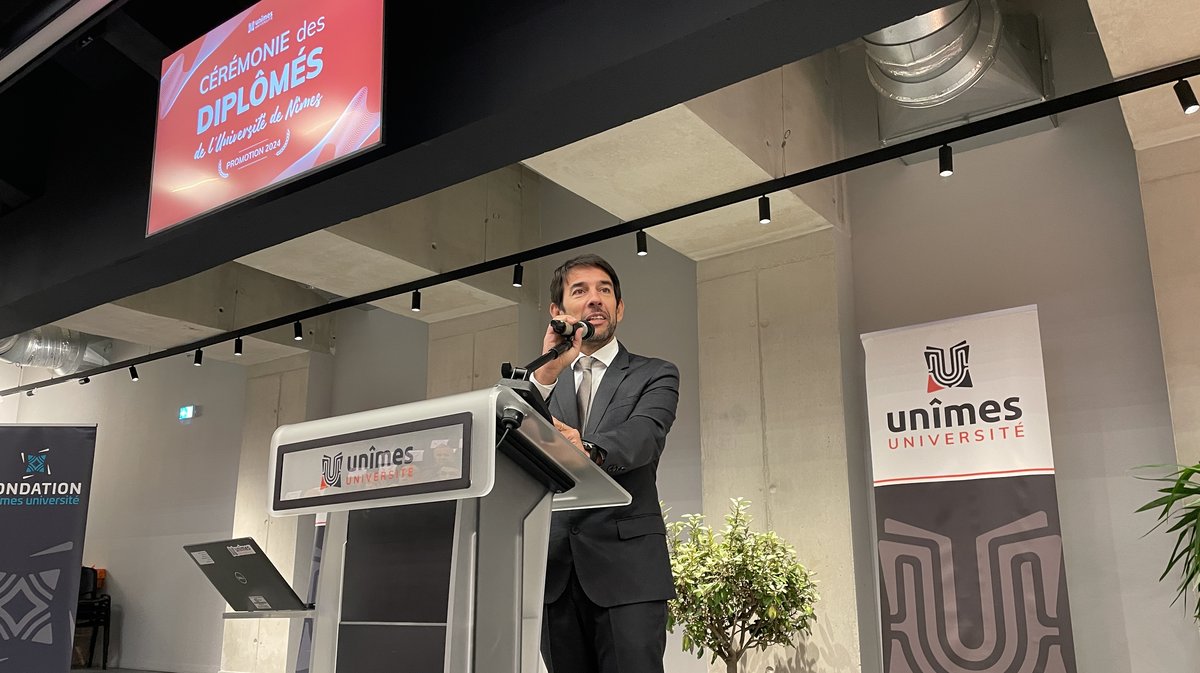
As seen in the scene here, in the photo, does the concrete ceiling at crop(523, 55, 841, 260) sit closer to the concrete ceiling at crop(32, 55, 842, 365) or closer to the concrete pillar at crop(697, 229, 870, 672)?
the concrete ceiling at crop(32, 55, 842, 365)

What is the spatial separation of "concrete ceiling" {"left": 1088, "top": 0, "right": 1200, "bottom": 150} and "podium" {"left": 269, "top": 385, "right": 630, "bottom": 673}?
269 centimetres

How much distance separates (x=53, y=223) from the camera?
448cm

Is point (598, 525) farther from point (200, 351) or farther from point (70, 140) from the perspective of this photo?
point (200, 351)

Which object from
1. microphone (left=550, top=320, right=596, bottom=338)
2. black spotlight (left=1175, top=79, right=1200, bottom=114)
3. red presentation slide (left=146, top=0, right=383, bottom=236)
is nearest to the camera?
microphone (left=550, top=320, right=596, bottom=338)

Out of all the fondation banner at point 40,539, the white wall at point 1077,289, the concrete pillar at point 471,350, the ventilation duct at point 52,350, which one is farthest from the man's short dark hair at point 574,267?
the ventilation duct at point 52,350

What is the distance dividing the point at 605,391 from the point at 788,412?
307cm

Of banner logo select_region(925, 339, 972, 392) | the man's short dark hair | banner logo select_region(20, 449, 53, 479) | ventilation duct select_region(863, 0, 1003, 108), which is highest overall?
ventilation duct select_region(863, 0, 1003, 108)

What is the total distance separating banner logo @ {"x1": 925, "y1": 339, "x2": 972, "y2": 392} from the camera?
13.8ft

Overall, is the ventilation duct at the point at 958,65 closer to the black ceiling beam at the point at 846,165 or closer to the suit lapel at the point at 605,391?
the black ceiling beam at the point at 846,165

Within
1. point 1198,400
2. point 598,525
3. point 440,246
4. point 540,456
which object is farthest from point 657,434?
point 440,246

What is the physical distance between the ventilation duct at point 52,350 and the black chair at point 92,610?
205 centimetres

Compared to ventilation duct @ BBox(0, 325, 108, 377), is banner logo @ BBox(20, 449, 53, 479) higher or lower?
lower

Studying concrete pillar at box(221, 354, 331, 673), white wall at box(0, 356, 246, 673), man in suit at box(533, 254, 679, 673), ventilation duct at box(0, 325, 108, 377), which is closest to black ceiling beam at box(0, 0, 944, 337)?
man in suit at box(533, 254, 679, 673)

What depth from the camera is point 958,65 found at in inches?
160
